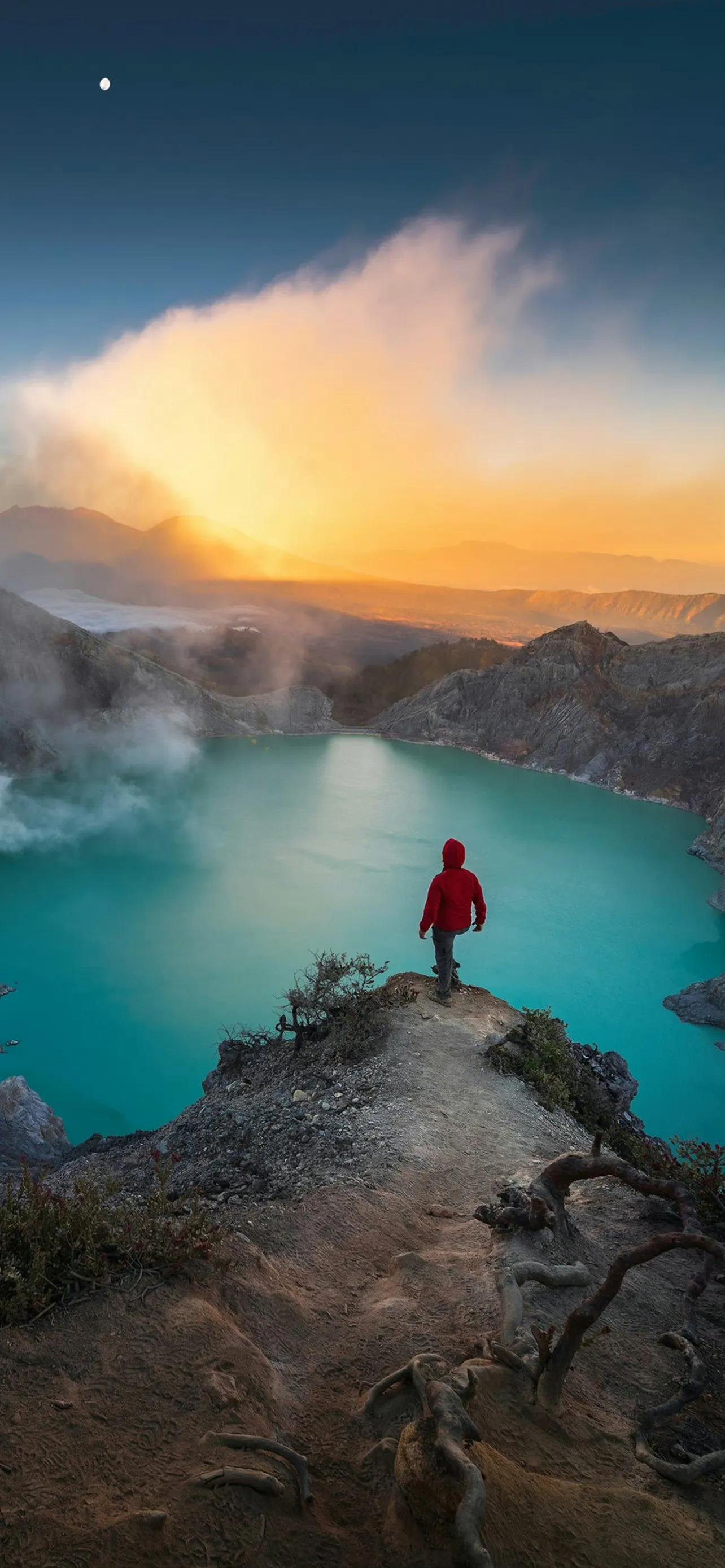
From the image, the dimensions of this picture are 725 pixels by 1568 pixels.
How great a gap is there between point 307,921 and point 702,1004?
45.2ft

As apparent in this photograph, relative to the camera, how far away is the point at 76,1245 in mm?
3883

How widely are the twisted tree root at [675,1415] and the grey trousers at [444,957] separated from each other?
18.7 feet

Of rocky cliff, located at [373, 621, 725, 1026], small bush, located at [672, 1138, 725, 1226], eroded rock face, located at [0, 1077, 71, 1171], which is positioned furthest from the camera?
rocky cliff, located at [373, 621, 725, 1026]

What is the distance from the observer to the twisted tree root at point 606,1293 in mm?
2980

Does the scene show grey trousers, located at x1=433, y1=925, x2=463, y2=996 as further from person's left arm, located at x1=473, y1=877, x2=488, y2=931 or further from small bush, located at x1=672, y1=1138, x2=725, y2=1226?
small bush, located at x1=672, y1=1138, x2=725, y2=1226

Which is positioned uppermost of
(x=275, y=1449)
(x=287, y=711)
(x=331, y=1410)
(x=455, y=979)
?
(x=287, y=711)

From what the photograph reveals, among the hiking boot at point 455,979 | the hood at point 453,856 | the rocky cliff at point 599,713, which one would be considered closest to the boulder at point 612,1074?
the hiking boot at point 455,979

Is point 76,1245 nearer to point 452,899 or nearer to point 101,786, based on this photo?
point 452,899

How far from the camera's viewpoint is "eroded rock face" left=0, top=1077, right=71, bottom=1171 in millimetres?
12836

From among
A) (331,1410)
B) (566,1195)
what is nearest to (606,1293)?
(331,1410)

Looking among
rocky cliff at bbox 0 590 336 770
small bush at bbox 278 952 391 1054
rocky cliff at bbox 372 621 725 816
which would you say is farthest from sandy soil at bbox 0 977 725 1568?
rocky cliff at bbox 372 621 725 816

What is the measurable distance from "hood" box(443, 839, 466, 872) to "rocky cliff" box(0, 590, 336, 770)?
129 feet

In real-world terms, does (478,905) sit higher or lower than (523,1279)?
higher

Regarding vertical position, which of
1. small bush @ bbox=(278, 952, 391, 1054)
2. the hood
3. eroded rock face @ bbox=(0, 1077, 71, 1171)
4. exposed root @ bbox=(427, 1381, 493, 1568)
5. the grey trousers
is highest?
the hood
